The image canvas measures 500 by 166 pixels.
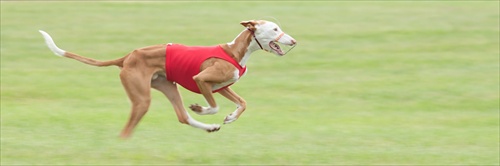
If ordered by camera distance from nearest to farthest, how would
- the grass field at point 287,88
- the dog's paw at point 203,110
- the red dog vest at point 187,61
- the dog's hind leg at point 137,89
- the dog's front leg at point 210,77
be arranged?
1. the dog's front leg at point 210,77
2. the red dog vest at point 187,61
3. the dog's paw at point 203,110
4. the dog's hind leg at point 137,89
5. the grass field at point 287,88

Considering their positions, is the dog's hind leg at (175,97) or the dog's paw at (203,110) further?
the dog's hind leg at (175,97)

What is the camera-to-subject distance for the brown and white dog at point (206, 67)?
9352 mm

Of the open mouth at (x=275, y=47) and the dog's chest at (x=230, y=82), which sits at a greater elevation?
the open mouth at (x=275, y=47)

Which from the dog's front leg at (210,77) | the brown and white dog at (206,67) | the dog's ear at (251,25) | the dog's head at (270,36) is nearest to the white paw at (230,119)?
the brown and white dog at (206,67)

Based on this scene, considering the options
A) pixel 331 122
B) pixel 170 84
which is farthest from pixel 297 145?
pixel 170 84

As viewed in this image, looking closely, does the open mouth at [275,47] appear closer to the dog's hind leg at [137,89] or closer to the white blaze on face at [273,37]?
the white blaze on face at [273,37]

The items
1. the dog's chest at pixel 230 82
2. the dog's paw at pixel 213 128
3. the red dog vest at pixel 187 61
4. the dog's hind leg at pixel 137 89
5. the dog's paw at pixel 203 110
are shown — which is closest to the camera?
the red dog vest at pixel 187 61

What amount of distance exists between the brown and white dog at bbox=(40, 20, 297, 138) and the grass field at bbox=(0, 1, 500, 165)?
2815 mm

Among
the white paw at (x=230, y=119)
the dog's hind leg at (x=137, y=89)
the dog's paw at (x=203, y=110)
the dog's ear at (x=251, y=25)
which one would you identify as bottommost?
the white paw at (x=230, y=119)

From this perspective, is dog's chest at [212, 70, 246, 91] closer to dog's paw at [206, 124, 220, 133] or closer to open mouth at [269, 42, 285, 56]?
open mouth at [269, 42, 285, 56]

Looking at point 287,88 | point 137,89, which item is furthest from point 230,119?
point 287,88

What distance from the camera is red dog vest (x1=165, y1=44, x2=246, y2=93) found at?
940cm

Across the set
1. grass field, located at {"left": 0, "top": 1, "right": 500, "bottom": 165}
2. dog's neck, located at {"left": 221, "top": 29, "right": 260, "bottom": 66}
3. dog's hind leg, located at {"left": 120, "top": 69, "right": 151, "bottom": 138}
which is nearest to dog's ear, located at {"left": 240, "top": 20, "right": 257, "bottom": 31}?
dog's neck, located at {"left": 221, "top": 29, "right": 260, "bottom": 66}

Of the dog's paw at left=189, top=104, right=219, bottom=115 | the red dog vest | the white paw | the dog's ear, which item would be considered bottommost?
the white paw
